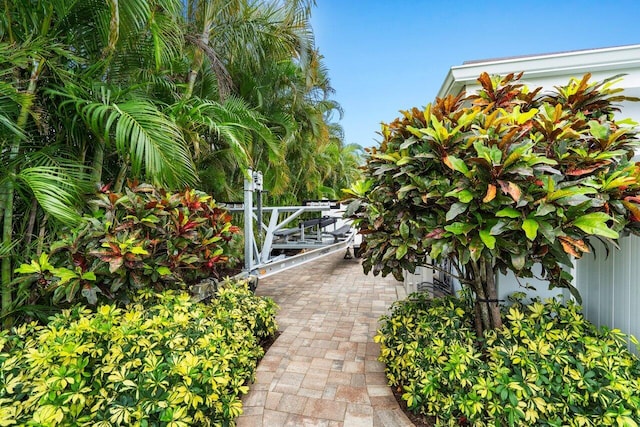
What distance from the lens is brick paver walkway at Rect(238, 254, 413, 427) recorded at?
2150 millimetres

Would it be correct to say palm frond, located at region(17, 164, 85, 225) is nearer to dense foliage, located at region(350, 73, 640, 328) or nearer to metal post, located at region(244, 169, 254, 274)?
metal post, located at region(244, 169, 254, 274)

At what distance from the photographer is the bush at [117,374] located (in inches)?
58.5

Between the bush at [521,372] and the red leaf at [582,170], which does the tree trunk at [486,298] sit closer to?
the bush at [521,372]

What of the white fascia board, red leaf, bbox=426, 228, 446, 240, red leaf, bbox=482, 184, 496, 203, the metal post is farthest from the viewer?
the metal post

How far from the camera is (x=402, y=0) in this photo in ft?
27.8

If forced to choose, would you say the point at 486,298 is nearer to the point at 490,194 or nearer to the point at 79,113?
the point at 490,194

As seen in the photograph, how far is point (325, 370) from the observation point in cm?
274

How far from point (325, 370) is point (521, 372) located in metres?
1.60

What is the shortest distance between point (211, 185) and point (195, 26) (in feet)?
10.1

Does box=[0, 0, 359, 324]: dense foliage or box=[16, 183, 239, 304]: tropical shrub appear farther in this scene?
box=[0, 0, 359, 324]: dense foliage

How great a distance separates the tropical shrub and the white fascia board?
3.09m

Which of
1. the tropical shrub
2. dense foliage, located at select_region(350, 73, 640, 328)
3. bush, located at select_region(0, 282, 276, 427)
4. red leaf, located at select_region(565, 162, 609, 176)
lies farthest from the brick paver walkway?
red leaf, located at select_region(565, 162, 609, 176)

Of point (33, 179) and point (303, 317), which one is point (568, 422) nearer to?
point (303, 317)

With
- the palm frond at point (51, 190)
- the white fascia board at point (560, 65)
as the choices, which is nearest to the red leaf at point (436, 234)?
the white fascia board at point (560, 65)
